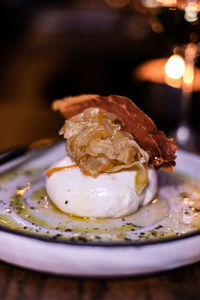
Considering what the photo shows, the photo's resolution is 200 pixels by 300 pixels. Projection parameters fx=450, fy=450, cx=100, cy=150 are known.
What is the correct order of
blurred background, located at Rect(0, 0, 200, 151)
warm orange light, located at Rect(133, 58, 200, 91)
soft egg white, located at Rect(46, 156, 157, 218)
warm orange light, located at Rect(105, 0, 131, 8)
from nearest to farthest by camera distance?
soft egg white, located at Rect(46, 156, 157, 218), blurred background, located at Rect(0, 0, 200, 151), warm orange light, located at Rect(133, 58, 200, 91), warm orange light, located at Rect(105, 0, 131, 8)

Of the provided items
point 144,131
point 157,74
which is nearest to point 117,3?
point 157,74

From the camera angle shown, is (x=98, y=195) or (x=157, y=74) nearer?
(x=98, y=195)

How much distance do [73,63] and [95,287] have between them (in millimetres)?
3234

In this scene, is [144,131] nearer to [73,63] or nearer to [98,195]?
[98,195]

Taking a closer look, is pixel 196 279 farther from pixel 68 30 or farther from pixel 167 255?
pixel 68 30

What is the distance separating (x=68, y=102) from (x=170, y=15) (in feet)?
2.48

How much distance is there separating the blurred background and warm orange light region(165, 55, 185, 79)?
0.07 metres

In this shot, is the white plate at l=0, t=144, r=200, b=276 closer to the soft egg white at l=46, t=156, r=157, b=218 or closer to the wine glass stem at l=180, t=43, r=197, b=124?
the soft egg white at l=46, t=156, r=157, b=218

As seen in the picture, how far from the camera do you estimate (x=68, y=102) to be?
1.39 meters

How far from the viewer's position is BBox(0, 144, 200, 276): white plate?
858 millimetres

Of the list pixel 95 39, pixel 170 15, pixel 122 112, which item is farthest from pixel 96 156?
pixel 95 39

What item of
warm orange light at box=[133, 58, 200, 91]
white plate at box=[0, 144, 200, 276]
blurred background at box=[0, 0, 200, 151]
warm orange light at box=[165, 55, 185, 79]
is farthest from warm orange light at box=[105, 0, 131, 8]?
white plate at box=[0, 144, 200, 276]

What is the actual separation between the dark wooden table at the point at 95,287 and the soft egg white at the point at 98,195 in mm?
282

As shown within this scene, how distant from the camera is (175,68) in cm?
322
